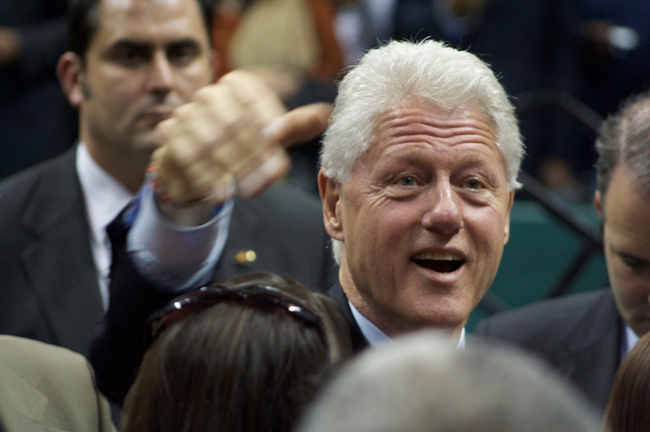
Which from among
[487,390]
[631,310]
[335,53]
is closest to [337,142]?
[631,310]

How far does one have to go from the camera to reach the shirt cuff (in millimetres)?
1886

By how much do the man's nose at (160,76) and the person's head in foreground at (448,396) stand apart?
2.57m

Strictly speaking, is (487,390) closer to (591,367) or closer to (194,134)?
(194,134)

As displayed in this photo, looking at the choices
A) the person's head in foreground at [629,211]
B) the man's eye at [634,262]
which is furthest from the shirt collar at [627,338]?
the man's eye at [634,262]

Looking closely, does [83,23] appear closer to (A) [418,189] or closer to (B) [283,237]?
(B) [283,237]

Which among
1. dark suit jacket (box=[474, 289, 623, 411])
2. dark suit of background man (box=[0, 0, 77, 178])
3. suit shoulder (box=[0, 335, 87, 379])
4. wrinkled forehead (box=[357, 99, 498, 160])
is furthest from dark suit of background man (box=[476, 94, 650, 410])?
dark suit of background man (box=[0, 0, 77, 178])

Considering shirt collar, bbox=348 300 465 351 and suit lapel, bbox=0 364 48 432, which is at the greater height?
suit lapel, bbox=0 364 48 432

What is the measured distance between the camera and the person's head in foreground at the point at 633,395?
149 centimetres

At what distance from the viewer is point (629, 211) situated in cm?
246

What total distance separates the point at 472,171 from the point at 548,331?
3.61ft

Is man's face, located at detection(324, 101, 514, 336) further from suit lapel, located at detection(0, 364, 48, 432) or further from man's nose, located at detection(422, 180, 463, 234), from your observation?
suit lapel, located at detection(0, 364, 48, 432)

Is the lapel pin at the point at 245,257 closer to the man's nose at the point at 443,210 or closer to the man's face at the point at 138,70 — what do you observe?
the man's face at the point at 138,70

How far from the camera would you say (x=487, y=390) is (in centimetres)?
67

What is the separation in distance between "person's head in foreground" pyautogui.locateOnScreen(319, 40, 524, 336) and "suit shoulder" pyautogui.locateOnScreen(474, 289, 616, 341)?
0.88m
